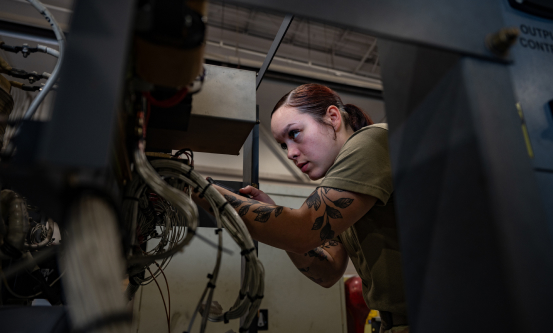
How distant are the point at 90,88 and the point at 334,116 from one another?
995 millimetres

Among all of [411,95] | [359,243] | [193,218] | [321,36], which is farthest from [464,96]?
[321,36]

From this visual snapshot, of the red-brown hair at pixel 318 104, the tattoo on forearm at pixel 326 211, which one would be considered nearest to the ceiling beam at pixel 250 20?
the red-brown hair at pixel 318 104

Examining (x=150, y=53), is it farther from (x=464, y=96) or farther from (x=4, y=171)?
(x=464, y=96)

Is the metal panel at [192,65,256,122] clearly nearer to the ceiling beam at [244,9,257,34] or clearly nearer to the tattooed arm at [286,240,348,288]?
the tattooed arm at [286,240,348,288]

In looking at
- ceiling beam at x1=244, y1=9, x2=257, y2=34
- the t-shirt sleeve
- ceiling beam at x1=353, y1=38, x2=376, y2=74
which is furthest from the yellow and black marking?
ceiling beam at x1=353, y1=38, x2=376, y2=74

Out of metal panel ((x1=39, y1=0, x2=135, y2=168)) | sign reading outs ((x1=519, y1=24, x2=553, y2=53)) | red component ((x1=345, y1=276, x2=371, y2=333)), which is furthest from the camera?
red component ((x1=345, y1=276, x2=371, y2=333))

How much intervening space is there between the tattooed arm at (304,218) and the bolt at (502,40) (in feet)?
1.43

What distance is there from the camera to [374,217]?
39.9 inches

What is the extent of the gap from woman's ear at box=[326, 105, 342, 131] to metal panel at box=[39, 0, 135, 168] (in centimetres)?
94

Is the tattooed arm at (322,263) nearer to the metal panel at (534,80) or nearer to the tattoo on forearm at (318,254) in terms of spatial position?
the tattoo on forearm at (318,254)

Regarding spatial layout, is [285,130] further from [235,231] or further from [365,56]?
[365,56]

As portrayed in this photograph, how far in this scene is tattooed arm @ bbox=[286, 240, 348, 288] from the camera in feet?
4.19

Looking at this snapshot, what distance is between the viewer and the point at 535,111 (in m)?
0.53

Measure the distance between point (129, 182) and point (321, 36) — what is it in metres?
3.17
